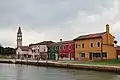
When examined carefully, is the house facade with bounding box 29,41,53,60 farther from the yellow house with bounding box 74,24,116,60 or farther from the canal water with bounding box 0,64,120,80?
the canal water with bounding box 0,64,120,80

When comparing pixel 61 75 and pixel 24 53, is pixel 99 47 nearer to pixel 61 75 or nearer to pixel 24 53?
pixel 61 75

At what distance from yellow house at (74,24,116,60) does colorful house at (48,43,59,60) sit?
695 inches

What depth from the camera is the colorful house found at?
90794 millimetres

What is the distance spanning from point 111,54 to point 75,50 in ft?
41.3

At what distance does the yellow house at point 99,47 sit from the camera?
6788 centimetres

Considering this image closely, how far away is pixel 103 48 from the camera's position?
6781cm

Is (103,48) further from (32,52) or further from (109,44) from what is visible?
(32,52)

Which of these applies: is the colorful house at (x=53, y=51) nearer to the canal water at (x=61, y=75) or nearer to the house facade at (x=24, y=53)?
the house facade at (x=24, y=53)

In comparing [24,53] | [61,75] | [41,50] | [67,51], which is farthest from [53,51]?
[61,75]

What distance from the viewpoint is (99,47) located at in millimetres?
68562

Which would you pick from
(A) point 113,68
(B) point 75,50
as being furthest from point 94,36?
(A) point 113,68

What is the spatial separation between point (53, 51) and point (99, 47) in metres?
26.7

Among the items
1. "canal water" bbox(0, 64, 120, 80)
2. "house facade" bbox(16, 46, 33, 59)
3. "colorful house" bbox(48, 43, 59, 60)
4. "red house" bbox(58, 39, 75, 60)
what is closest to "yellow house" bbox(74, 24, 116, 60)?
"red house" bbox(58, 39, 75, 60)

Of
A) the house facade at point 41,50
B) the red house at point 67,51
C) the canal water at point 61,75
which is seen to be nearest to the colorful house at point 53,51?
the red house at point 67,51
